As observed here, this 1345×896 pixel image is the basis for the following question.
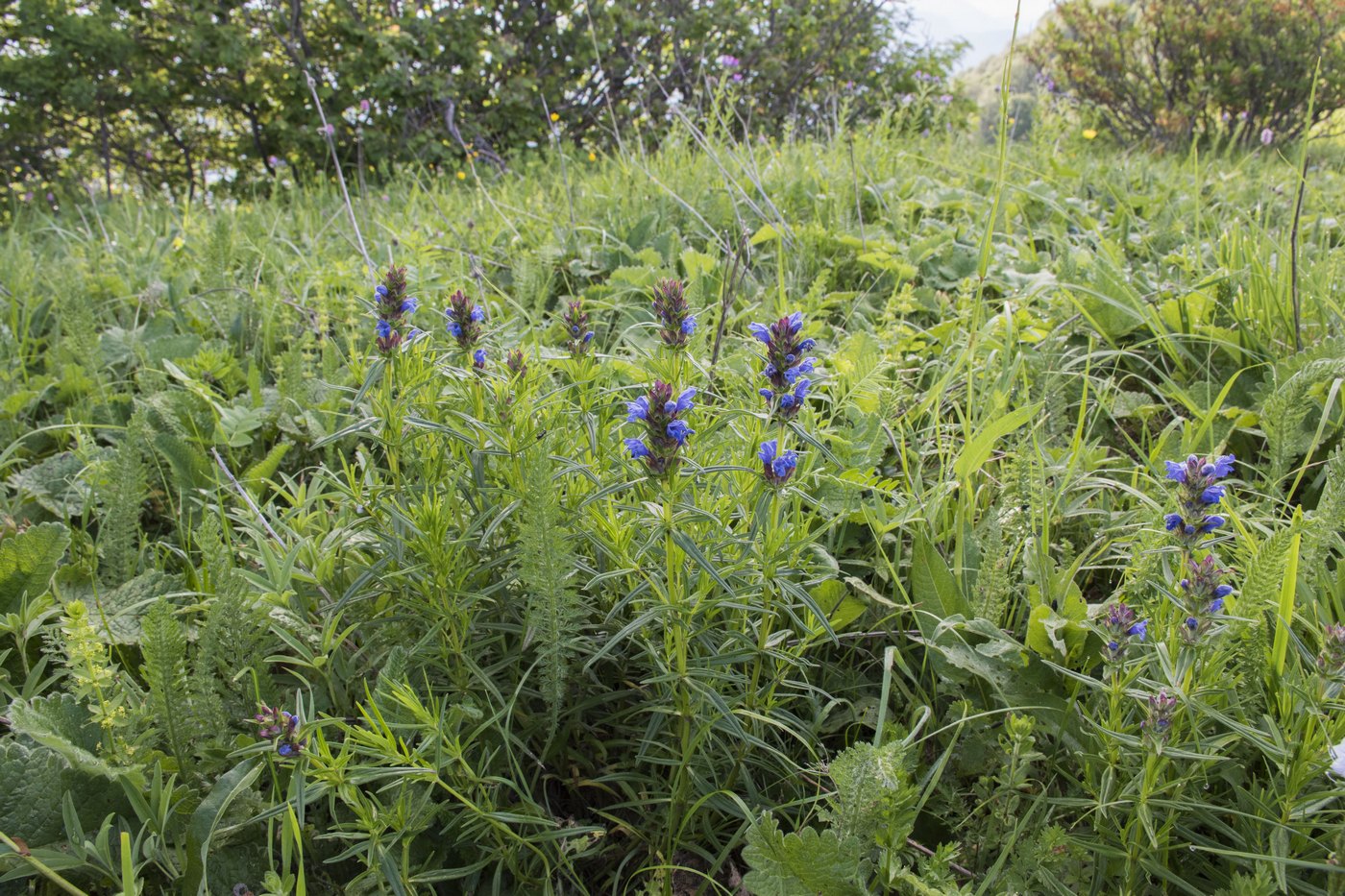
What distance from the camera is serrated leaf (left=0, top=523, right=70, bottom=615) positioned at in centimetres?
163

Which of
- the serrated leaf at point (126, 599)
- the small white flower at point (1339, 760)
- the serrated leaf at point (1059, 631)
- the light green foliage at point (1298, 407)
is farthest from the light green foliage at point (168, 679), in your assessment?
the light green foliage at point (1298, 407)

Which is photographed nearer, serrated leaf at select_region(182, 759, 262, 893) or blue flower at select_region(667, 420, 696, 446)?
blue flower at select_region(667, 420, 696, 446)

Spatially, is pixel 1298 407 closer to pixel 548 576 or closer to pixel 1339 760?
pixel 1339 760

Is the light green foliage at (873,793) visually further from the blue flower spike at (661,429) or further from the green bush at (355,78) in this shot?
the green bush at (355,78)

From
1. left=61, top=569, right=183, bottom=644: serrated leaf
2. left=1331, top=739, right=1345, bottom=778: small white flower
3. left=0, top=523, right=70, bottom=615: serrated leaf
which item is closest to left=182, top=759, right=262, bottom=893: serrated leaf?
left=61, top=569, right=183, bottom=644: serrated leaf

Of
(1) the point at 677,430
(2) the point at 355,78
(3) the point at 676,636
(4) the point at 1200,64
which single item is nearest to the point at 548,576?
(3) the point at 676,636

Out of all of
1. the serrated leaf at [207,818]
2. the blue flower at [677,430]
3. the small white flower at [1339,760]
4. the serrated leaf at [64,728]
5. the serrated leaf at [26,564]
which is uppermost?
the blue flower at [677,430]

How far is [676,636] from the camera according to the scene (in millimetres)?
1227

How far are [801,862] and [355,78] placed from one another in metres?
6.65

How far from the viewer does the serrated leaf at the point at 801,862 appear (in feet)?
3.74

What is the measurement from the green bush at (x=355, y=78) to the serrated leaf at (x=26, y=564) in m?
4.67

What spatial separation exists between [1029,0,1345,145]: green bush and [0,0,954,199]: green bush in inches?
137

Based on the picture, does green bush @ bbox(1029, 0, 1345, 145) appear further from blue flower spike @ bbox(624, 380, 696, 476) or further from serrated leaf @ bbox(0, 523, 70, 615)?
serrated leaf @ bbox(0, 523, 70, 615)

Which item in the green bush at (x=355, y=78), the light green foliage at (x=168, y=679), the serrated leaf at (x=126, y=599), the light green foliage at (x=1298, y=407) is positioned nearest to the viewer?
the light green foliage at (x=168, y=679)
